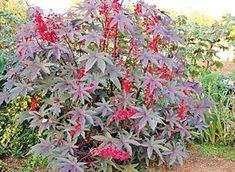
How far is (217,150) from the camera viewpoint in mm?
4031

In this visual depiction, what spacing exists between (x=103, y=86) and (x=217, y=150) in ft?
4.31

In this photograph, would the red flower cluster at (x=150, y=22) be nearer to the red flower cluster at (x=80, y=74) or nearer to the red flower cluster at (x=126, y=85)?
the red flower cluster at (x=126, y=85)

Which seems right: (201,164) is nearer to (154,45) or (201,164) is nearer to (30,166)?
(154,45)

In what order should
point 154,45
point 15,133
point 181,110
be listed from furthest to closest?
point 15,133, point 181,110, point 154,45

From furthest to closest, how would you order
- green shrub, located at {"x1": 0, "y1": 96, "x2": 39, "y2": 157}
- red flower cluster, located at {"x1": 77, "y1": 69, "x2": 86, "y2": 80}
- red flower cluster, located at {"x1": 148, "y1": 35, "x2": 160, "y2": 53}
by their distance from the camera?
green shrub, located at {"x1": 0, "y1": 96, "x2": 39, "y2": 157} → red flower cluster, located at {"x1": 148, "y1": 35, "x2": 160, "y2": 53} → red flower cluster, located at {"x1": 77, "y1": 69, "x2": 86, "y2": 80}

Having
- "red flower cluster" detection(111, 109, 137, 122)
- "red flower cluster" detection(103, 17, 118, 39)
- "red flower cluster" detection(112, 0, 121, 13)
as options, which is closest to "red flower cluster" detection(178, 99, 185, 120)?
"red flower cluster" detection(111, 109, 137, 122)

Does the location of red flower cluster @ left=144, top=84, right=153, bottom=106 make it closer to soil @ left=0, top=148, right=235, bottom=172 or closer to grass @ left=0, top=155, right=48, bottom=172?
soil @ left=0, top=148, right=235, bottom=172

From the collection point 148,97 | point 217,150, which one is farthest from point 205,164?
point 148,97

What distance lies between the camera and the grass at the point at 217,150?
393 cm

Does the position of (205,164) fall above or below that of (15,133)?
below

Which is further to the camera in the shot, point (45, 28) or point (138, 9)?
point (138, 9)

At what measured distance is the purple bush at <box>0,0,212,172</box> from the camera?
3.10 meters

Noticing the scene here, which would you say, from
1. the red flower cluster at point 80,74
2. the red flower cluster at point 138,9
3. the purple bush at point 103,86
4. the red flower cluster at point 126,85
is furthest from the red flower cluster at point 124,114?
the red flower cluster at point 138,9

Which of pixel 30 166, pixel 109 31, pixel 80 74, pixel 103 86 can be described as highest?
pixel 109 31
